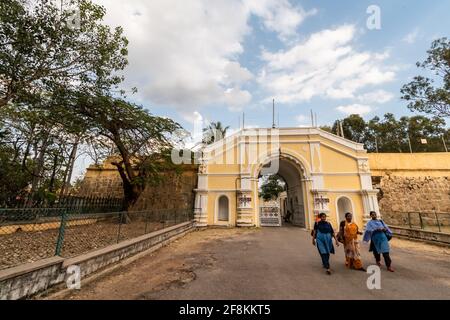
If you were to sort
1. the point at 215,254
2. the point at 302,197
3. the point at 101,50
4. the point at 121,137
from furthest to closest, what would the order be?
the point at 302,197, the point at 121,137, the point at 101,50, the point at 215,254

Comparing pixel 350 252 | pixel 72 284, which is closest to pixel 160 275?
pixel 72 284

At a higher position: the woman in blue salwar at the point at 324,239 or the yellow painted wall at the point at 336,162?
the yellow painted wall at the point at 336,162

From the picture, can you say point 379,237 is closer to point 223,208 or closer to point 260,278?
point 260,278

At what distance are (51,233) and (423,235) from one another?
1715 centimetres

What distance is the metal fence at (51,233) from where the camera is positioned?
5.18 meters

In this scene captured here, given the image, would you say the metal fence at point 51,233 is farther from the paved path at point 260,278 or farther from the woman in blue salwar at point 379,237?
the woman in blue salwar at point 379,237

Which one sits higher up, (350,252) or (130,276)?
(350,252)

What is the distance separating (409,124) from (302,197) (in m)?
24.6

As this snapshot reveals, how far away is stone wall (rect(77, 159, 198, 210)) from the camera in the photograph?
17.5 m

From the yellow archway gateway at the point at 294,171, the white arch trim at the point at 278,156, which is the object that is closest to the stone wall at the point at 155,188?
the yellow archway gateway at the point at 294,171

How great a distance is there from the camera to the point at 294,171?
18.0 metres

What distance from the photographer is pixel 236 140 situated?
17.2 meters

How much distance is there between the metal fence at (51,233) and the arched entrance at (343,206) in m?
12.3
